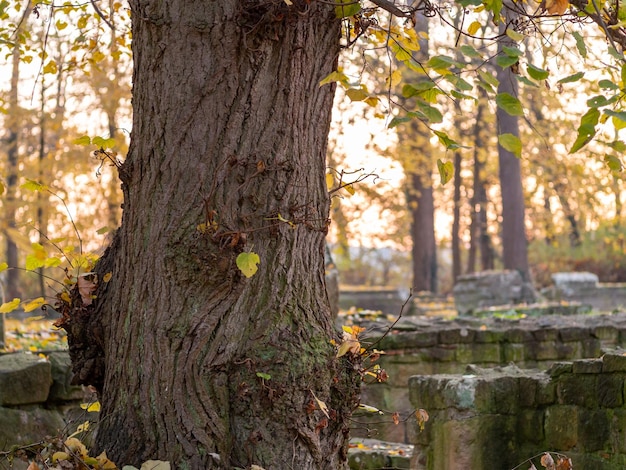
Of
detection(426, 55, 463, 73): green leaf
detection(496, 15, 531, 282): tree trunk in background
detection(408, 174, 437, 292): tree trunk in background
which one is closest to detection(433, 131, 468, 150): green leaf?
detection(426, 55, 463, 73): green leaf

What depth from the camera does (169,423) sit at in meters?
3.13

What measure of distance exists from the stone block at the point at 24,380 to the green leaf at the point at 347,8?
3.09 meters

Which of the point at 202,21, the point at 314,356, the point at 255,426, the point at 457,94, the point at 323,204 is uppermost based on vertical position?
the point at 202,21

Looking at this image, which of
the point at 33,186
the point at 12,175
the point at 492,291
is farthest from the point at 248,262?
the point at 12,175

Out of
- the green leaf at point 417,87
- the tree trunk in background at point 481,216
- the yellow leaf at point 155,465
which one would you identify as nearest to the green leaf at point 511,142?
the green leaf at point 417,87

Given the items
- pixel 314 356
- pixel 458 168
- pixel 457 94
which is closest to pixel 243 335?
pixel 314 356

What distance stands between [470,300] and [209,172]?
13.1m

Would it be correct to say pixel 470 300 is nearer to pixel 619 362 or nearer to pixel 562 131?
pixel 562 131

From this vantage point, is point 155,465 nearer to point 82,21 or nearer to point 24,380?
point 24,380

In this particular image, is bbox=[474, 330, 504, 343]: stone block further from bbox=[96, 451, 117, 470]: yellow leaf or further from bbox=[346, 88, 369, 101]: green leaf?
bbox=[96, 451, 117, 470]: yellow leaf

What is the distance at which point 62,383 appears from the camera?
557cm

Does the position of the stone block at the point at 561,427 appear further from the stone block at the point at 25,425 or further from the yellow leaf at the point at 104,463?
the stone block at the point at 25,425

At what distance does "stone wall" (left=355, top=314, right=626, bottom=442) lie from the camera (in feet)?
24.2

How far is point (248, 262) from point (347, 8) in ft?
3.60
